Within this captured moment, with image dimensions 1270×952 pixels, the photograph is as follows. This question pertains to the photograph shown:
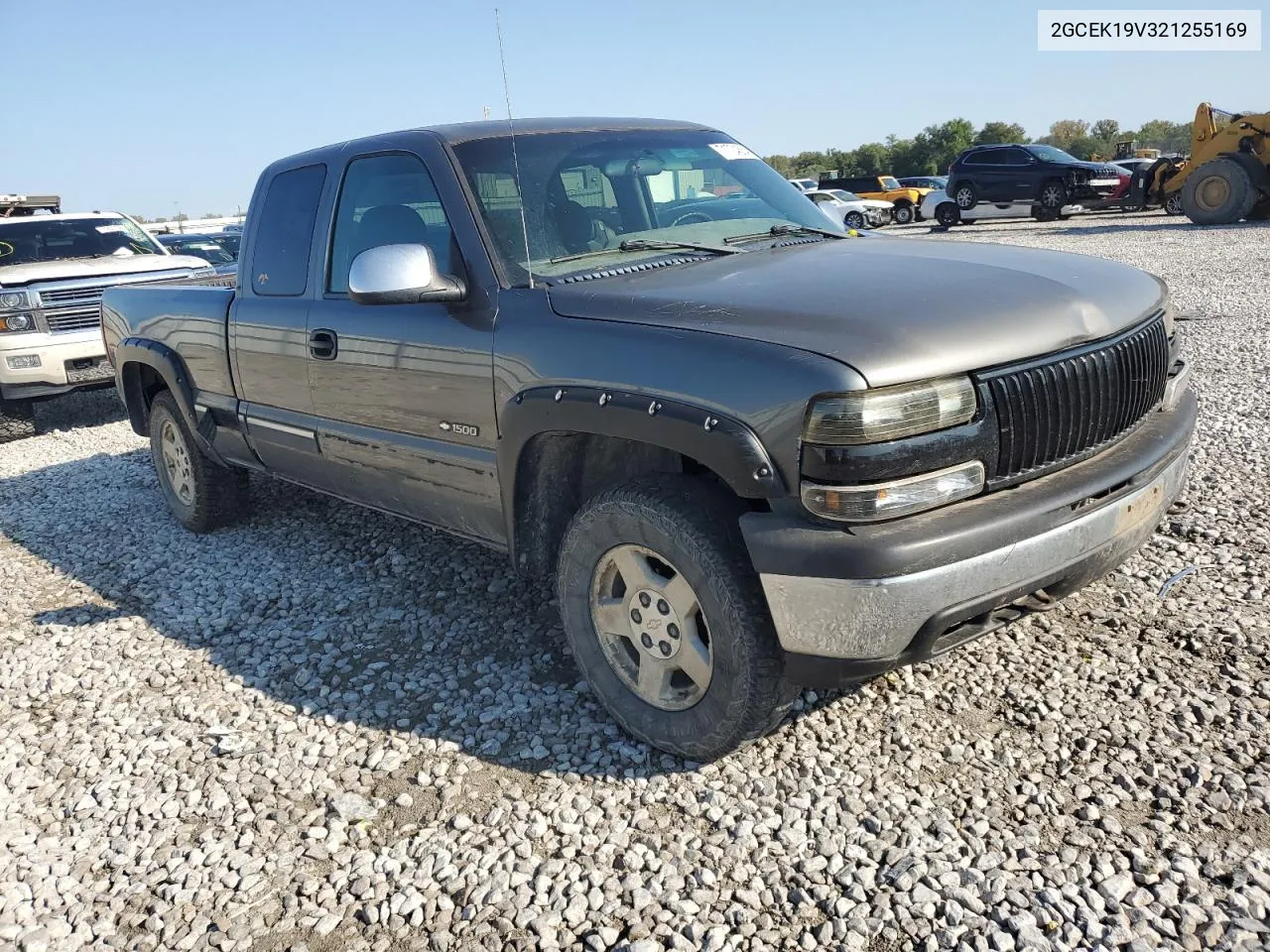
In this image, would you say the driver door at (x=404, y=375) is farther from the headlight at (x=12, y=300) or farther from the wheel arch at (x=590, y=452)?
the headlight at (x=12, y=300)

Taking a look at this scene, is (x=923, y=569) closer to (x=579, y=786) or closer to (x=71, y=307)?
(x=579, y=786)

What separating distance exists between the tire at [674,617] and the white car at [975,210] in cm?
2453

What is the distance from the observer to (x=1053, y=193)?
78.6 feet

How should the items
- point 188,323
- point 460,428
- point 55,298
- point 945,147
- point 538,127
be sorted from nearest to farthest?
1. point 460,428
2. point 538,127
3. point 188,323
4. point 55,298
5. point 945,147

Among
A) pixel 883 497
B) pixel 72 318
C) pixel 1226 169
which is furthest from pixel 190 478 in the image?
pixel 1226 169

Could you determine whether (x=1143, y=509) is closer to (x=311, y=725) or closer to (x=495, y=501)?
(x=495, y=501)

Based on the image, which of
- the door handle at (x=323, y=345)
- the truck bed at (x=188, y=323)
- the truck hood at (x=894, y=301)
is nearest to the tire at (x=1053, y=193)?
the truck hood at (x=894, y=301)

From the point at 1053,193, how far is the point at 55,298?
2229 cm

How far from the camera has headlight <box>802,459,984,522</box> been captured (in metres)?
2.41

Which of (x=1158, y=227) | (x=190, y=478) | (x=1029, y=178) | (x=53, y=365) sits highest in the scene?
(x=1029, y=178)

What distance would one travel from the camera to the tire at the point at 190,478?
18.0 ft

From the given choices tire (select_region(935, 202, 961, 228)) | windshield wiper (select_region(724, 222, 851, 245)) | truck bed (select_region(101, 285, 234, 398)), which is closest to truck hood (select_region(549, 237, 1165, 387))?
windshield wiper (select_region(724, 222, 851, 245))

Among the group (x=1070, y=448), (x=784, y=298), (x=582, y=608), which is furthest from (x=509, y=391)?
(x=1070, y=448)

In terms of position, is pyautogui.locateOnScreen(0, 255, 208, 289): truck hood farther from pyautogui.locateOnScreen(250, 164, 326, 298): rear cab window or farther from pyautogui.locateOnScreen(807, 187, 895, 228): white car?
pyautogui.locateOnScreen(807, 187, 895, 228): white car
